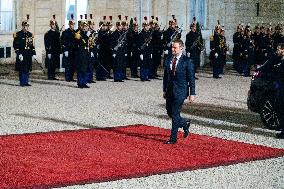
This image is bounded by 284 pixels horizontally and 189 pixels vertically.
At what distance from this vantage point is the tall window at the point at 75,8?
29109 mm

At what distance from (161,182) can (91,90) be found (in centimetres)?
1139

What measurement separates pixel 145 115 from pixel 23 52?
23.9 ft

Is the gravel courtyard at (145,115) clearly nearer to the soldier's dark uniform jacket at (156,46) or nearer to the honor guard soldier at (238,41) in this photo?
the soldier's dark uniform jacket at (156,46)

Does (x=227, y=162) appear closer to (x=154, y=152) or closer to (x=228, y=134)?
(x=154, y=152)

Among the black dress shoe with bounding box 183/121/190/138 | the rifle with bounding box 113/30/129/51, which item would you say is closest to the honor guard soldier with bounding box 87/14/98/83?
the rifle with bounding box 113/30/129/51

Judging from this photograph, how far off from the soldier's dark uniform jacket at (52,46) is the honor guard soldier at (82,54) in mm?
2112

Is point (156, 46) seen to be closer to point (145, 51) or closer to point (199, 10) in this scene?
point (145, 51)

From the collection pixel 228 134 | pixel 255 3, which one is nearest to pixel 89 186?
pixel 228 134

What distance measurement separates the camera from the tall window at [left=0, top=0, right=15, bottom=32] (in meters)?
27.7

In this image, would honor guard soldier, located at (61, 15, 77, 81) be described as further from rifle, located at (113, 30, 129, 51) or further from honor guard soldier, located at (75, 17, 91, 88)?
rifle, located at (113, 30, 129, 51)

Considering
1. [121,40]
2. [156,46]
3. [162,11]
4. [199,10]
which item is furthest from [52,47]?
[199,10]

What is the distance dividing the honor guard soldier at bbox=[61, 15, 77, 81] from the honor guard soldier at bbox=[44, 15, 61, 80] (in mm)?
757

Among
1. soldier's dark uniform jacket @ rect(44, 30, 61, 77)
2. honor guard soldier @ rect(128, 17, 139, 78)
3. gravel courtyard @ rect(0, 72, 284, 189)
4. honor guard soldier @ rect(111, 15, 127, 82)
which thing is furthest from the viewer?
honor guard soldier @ rect(128, 17, 139, 78)

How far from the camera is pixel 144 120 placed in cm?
1465
